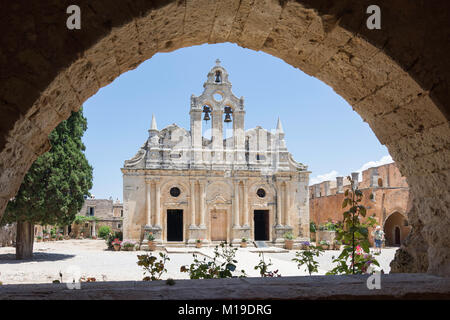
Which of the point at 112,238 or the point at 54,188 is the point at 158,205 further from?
the point at 54,188

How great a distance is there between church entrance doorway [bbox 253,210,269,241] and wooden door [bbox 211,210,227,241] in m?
2.29

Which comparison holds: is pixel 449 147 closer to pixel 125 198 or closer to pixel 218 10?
pixel 218 10

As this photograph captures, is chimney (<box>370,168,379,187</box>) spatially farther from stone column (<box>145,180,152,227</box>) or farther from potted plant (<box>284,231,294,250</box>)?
stone column (<box>145,180,152,227</box>)

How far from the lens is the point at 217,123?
2689 cm

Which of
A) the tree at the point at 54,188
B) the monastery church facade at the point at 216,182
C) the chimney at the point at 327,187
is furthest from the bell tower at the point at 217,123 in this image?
the chimney at the point at 327,187

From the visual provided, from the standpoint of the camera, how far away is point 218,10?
269cm

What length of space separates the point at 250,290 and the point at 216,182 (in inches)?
946

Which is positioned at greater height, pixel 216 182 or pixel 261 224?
pixel 216 182

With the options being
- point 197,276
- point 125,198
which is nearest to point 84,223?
point 125,198

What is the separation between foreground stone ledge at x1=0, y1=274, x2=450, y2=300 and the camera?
2.27m

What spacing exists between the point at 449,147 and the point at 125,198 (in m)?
24.2

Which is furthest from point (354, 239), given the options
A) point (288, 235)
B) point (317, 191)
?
point (317, 191)

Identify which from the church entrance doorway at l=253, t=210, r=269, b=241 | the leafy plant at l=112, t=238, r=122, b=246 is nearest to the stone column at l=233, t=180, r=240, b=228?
the church entrance doorway at l=253, t=210, r=269, b=241

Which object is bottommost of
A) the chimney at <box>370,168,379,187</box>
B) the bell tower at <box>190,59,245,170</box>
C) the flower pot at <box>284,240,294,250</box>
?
the flower pot at <box>284,240,294,250</box>
